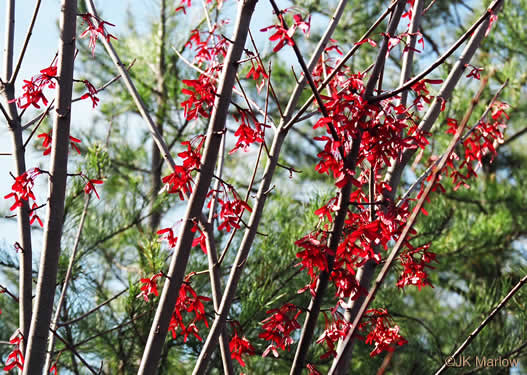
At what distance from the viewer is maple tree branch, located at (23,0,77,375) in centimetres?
94

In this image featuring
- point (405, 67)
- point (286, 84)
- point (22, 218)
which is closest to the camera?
point (22, 218)

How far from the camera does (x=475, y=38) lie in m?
1.19

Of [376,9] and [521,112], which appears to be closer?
[521,112]

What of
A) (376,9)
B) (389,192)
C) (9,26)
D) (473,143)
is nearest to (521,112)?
(376,9)

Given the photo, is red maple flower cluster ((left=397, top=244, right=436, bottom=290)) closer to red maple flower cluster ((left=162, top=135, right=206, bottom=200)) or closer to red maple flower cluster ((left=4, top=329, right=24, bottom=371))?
red maple flower cluster ((left=162, top=135, right=206, bottom=200))

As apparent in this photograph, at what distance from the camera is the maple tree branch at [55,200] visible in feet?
3.09

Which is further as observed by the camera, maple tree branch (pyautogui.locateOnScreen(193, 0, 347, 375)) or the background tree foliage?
the background tree foliage

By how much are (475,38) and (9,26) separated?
0.89 metres

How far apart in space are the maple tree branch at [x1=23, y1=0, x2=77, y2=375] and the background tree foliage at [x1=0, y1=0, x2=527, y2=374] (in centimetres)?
61

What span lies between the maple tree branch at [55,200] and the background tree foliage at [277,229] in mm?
609

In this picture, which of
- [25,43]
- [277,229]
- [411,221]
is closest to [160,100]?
[277,229]

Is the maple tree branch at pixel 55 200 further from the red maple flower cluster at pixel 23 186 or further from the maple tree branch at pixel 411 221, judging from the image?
the maple tree branch at pixel 411 221

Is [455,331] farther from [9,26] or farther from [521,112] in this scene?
[9,26]

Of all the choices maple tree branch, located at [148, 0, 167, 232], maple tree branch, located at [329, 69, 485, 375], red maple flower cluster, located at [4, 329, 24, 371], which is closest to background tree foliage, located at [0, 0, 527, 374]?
maple tree branch, located at [148, 0, 167, 232]
